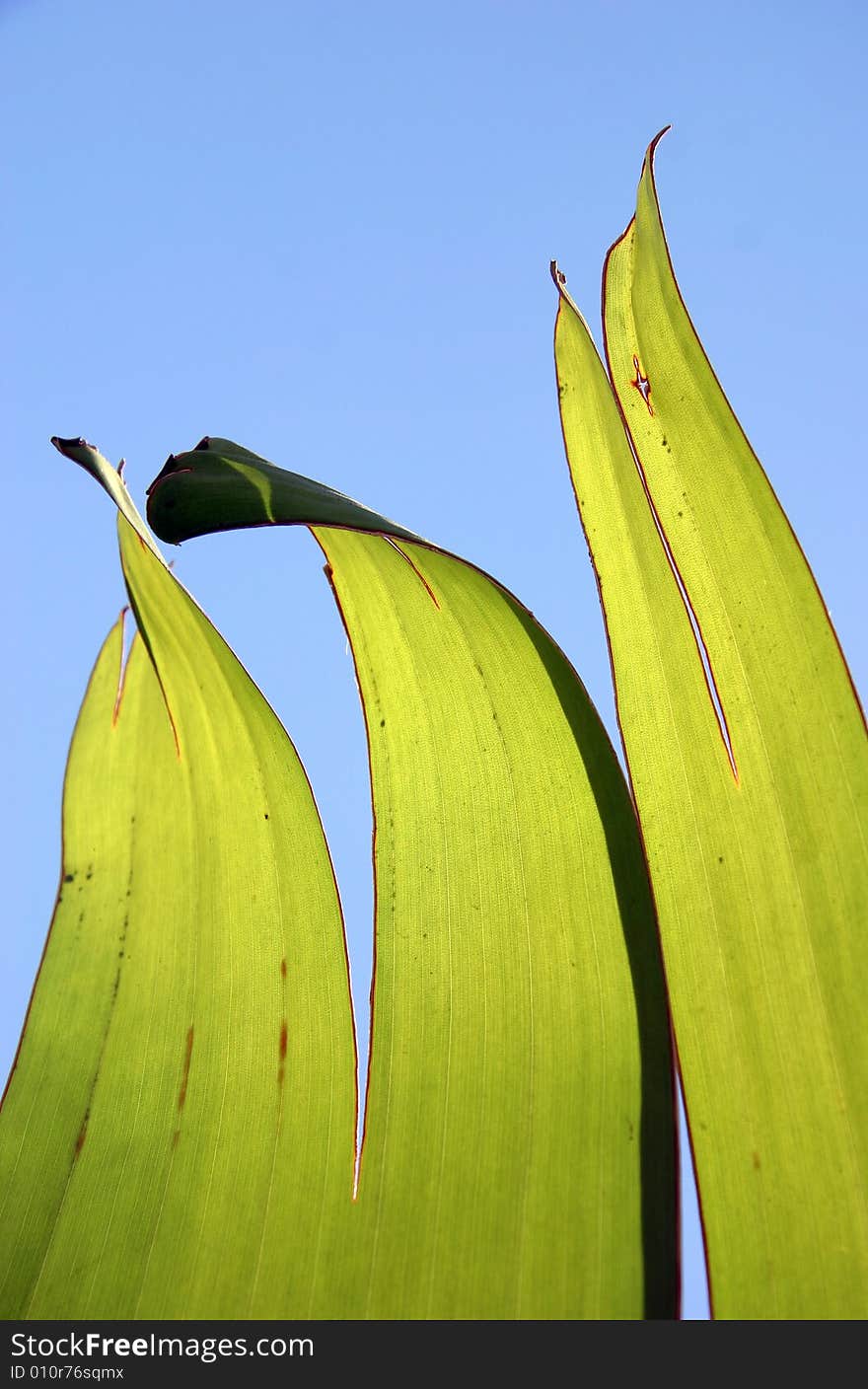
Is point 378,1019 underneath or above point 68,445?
underneath

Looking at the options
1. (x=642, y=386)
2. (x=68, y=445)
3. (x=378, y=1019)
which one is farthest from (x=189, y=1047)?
(x=642, y=386)

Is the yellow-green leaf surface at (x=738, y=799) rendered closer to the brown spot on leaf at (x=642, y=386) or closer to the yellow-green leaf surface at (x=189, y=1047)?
the brown spot on leaf at (x=642, y=386)

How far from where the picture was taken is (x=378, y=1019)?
14.1 inches

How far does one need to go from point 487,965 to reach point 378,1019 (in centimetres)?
6

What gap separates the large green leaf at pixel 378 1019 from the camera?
0.33m

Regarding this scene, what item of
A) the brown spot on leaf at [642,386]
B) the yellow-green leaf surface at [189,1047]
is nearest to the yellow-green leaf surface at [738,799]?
the brown spot on leaf at [642,386]

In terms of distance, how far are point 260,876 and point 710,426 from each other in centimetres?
30

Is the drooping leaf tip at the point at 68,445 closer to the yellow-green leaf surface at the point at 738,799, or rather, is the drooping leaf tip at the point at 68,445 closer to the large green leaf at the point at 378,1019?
the large green leaf at the point at 378,1019

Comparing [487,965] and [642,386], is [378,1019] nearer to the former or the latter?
[487,965]

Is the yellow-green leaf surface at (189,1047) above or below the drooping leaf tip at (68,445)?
below

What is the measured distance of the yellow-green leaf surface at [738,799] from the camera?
318mm

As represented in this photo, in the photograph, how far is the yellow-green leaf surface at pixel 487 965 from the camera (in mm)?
319

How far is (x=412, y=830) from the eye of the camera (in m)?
0.38
